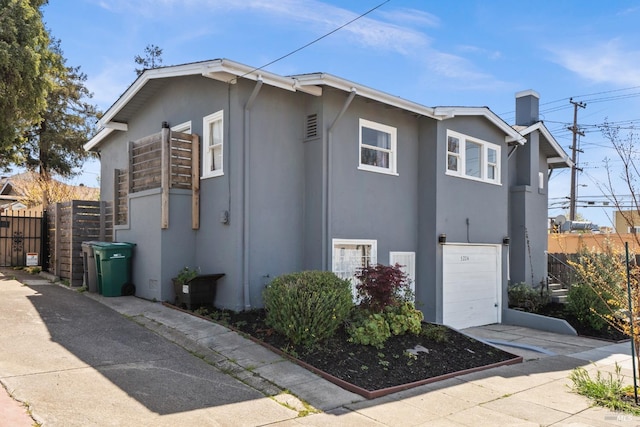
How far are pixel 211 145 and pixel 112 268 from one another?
328cm

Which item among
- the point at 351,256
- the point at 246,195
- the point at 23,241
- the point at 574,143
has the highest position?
the point at 574,143

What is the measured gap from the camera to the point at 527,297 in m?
13.9

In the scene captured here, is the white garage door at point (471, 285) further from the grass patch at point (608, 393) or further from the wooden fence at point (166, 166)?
the wooden fence at point (166, 166)

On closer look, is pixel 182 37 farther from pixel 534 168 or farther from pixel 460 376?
pixel 534 168

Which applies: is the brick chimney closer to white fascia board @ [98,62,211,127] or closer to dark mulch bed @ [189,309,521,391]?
dark mulch bed @ [189,309,521,391]

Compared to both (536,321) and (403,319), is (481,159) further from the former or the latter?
(403,319)

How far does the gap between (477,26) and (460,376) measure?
608cm

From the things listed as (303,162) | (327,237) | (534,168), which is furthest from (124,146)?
(534,168)

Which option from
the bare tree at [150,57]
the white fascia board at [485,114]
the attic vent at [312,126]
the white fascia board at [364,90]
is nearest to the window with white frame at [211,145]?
the attic vent at [312,126]

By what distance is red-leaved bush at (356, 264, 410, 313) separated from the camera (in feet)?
26.3

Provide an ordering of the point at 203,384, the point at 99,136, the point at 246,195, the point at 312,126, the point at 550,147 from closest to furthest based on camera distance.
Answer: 1. the point at 203,384
2. the point at 246,195
3. the point at 312,126
4. the point at 99,136
5. the point at 550,147

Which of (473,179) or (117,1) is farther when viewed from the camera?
(473,179)

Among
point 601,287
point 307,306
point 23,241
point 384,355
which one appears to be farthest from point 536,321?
point 23,241

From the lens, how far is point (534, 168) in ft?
51.6
